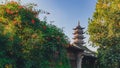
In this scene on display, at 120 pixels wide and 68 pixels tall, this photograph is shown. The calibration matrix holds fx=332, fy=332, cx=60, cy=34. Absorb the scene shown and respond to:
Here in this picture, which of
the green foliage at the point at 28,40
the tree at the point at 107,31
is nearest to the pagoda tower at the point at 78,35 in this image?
the tree at the point at 107,31

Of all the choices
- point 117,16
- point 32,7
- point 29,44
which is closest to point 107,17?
point 117,16

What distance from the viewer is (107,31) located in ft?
84.2

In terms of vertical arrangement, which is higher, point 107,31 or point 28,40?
point 107,31

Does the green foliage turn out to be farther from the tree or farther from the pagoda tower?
the pagoda tower

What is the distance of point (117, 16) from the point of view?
2552 cm

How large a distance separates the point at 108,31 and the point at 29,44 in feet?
44.9

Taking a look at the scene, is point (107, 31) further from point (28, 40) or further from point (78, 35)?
point (78, 35)

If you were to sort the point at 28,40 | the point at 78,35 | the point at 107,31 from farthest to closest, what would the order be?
the point at 78,35
the point at 107,31
the point at 28,40

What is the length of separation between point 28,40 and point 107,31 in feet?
44.9

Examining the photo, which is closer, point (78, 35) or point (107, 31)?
point (107, 31)

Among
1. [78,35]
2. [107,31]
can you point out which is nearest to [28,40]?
[107,31]

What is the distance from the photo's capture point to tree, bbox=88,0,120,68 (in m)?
24.7

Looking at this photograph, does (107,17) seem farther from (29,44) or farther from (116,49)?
(29,44)

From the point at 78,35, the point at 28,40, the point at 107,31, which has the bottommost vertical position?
the point at 28,40
